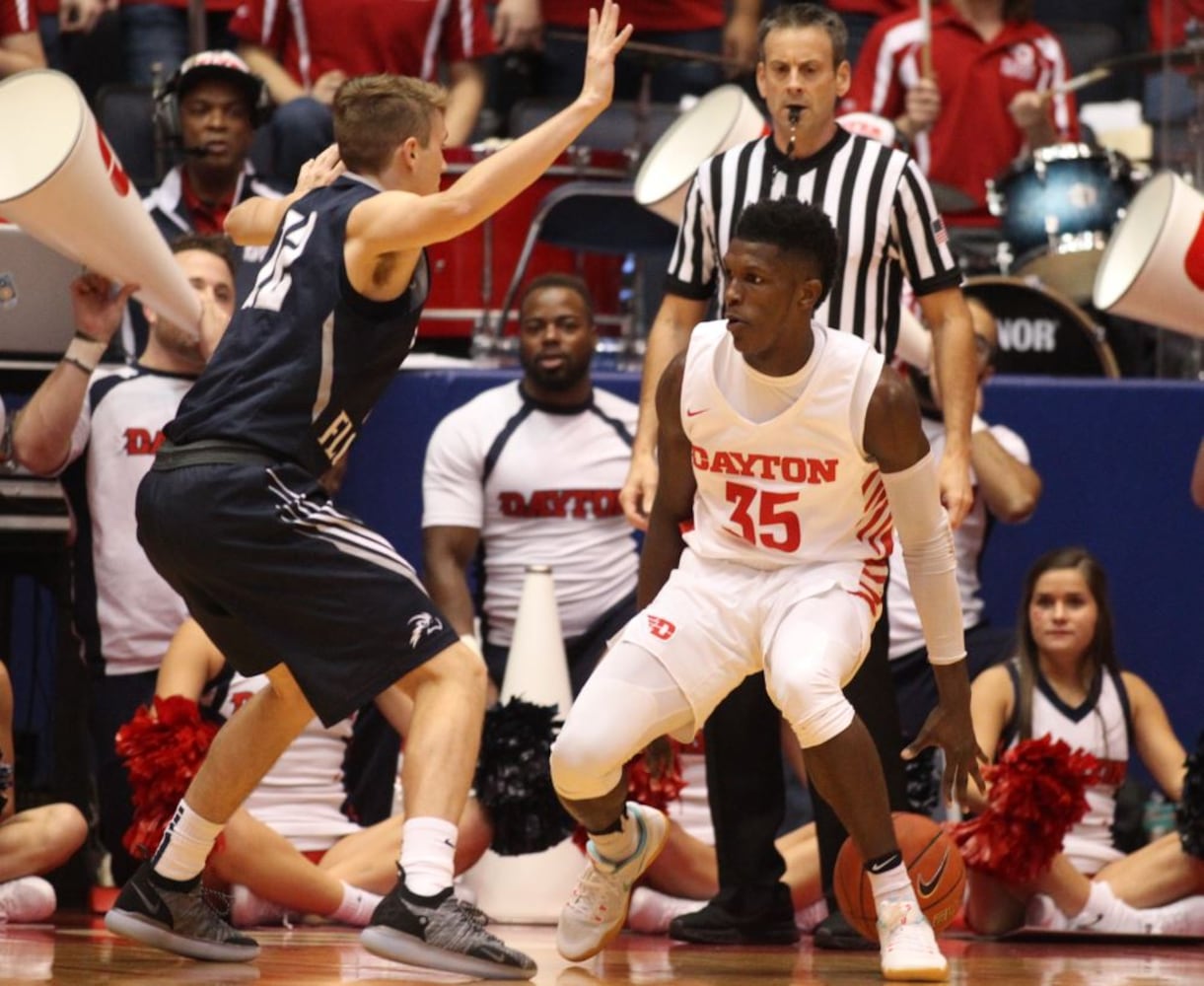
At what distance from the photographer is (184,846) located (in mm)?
4520

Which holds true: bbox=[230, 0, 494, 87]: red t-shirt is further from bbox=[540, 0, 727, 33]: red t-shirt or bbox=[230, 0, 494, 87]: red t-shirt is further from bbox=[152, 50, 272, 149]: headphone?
bbox=[152, 50, 272, 149]: headphone

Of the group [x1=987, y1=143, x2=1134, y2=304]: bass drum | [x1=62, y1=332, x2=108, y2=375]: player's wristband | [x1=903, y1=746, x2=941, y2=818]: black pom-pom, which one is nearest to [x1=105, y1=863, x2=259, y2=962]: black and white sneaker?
[x1=62, y1=332, x2=108, y2=375]: player's wristband

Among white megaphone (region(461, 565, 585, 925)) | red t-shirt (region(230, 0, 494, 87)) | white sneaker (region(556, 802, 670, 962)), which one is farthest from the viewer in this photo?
red t-shirt (region(230, 0, 494, 87))

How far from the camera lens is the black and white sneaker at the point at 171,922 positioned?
14.6 feet

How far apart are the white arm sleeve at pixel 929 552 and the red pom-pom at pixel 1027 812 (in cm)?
127

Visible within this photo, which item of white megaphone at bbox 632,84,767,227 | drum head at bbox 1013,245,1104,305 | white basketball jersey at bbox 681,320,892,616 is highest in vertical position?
white megaphone at bbox 632,84,767,227

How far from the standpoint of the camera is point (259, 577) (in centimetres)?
429

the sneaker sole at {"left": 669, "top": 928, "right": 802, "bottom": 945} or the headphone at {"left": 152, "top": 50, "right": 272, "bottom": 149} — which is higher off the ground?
the headphone at {"left": 152, "top": 50, "right": 272, "bottom": 149}

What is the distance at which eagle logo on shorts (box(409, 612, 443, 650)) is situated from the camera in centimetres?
429

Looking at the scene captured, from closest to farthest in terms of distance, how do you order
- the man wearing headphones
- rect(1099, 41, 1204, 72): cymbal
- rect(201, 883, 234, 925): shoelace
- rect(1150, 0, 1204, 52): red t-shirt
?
rect(201, 883, 234, 925): shoelace → the man wearing headphones → rect(1099, 41, 1204, 72): cymbal → rect(1150, 0, 1204, 52): red t-shirt

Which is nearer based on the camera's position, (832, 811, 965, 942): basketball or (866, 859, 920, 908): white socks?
(866, 859, 920, 908): white socks

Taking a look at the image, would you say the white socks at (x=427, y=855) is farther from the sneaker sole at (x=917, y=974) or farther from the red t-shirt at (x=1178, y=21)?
the red t-shirt at (x=1178, y=21)

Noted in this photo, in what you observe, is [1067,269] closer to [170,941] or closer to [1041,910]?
[1041,910]

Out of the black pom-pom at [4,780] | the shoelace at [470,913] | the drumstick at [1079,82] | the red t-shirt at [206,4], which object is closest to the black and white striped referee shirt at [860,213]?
the shoelace at [470,913]
